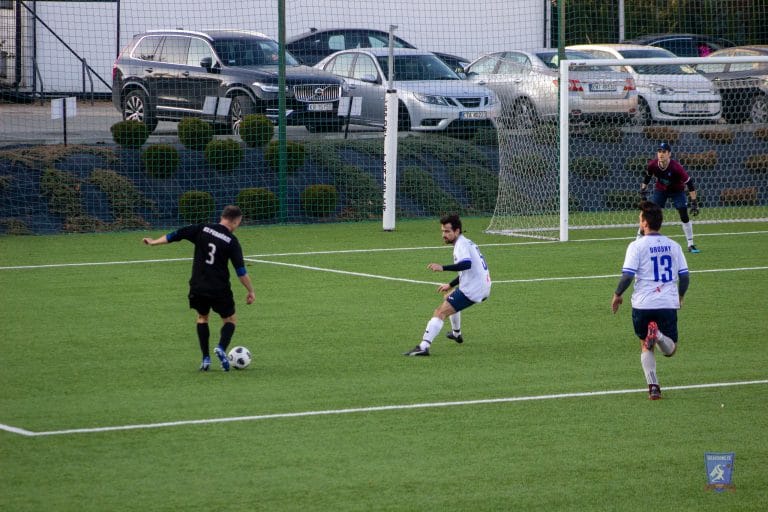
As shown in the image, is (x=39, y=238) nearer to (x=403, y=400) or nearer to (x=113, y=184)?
(x=113, y=184)

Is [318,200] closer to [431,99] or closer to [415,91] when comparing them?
[415,91]

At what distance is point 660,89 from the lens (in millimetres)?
27266

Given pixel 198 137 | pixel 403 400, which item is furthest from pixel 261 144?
pixel 403 400

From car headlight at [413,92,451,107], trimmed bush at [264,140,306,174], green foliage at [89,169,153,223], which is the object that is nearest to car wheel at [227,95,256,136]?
trimmed bush at [264,140,306,174]

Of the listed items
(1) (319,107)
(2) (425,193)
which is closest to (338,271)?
(2) (425,193)

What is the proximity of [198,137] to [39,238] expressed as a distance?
4218 mm

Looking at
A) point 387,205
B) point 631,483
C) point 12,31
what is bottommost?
point 631,483

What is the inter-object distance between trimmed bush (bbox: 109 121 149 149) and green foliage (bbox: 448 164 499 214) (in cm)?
670

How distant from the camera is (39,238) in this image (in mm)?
22953

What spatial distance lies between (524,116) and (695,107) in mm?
5190

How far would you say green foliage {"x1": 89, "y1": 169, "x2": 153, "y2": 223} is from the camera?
24.6m

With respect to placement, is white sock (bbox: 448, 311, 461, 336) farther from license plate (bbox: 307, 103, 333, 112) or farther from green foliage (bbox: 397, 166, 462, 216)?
license plate (bbox: 307, 103, 333, 112)

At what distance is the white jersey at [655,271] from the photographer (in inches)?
415

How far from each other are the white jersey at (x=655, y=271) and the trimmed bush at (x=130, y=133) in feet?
54.1
